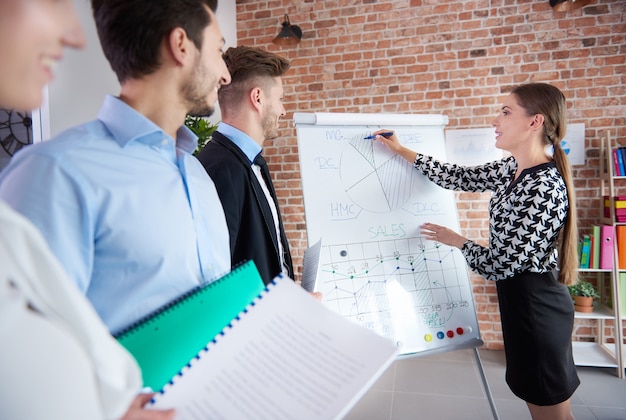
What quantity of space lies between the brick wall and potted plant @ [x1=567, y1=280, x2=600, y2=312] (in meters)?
0.33

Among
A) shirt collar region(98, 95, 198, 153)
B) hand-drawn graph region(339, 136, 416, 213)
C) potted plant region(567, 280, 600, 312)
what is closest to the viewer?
shirt collar region(98, 95, 198, 153)

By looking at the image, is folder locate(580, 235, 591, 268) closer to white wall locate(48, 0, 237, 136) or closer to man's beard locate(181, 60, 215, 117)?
man's beard locate(181, 60, 215, 117)

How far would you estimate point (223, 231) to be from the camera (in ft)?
3.43

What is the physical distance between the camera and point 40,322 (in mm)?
384

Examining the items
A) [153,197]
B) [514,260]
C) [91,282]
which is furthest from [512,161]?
[91,282]

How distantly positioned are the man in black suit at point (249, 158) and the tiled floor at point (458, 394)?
56.5 inches

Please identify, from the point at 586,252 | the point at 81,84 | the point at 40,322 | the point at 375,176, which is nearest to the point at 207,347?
the point at 40,322

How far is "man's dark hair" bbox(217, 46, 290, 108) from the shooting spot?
5.55 feet

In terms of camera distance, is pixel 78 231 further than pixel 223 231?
No

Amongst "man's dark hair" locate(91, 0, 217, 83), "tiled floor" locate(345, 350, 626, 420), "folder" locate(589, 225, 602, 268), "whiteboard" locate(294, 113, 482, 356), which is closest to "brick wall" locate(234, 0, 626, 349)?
"folder" locate(589, 225, 602, 268)

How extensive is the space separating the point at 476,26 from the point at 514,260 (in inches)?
92.5

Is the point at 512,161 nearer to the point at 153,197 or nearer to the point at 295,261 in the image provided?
the point at 153,197

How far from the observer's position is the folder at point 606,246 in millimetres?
2817

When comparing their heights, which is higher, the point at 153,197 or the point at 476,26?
the point at 476,26
